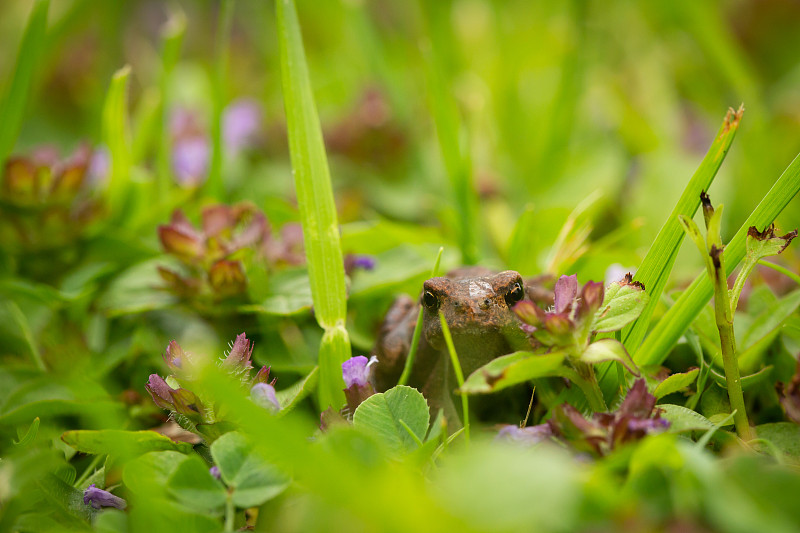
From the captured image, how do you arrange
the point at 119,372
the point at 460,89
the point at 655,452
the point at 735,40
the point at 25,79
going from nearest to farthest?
the point at 655,452 → the point at 119,372 → the point at 25,79 → the point at 460,89 → the point at 735,40

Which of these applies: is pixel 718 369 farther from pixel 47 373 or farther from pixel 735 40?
pixel 735 40

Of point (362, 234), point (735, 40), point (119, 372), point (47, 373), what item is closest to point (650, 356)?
point (362, 234)

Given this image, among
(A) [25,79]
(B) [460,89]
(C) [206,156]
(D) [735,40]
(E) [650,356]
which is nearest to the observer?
(E) [650,356]

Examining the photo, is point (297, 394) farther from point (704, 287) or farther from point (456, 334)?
point (704, 287)

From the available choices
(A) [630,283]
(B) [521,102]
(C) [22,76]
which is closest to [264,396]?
(A) [630,283]

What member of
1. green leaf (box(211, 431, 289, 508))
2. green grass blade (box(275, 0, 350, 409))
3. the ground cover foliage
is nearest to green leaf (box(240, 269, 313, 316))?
the ground cover foliage
